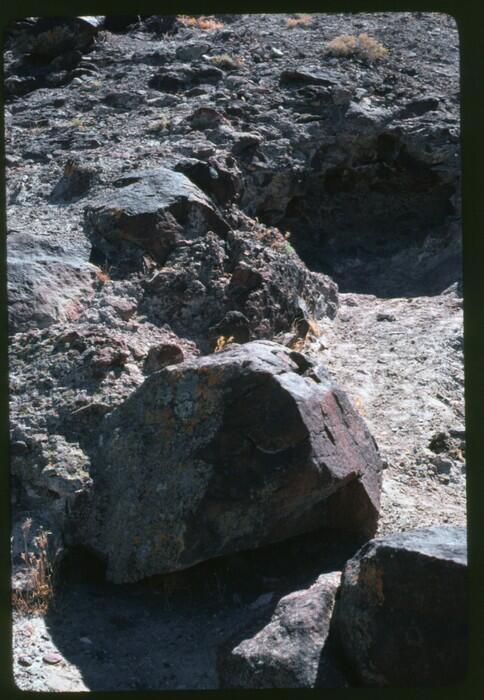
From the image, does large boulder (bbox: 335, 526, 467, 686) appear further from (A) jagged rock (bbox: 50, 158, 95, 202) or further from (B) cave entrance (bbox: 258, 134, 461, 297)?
(B) cave entrance (bbox: 258, 134, 461, 297)

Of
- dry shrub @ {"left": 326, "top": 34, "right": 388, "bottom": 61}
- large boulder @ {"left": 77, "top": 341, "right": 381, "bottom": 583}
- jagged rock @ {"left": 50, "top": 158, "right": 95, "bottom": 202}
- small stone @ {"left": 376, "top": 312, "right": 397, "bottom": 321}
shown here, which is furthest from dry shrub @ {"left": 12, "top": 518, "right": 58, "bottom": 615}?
dry shrub @ {"left": 326, "top": 34, "right": 388, "bottom": 61}

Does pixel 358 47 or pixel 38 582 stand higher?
pixel 358 47

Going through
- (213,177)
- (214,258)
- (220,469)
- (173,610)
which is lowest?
(173,610)

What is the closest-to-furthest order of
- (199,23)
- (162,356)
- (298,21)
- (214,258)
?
(162,356), (214,258), (298,21), (199,23)

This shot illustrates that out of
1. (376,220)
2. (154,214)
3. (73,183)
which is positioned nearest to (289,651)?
(154,214)

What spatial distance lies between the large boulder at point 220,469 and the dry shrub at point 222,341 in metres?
1.40

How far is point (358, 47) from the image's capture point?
10695 millimetres

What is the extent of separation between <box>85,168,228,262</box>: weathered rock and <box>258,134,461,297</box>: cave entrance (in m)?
2.79

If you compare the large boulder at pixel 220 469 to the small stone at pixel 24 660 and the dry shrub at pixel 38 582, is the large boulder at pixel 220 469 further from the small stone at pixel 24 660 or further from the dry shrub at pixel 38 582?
the small stone at pixel 24 660

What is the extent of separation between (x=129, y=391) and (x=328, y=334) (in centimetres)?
290

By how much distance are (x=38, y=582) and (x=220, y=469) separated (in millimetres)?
1106

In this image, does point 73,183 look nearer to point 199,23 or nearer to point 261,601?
point 261,601

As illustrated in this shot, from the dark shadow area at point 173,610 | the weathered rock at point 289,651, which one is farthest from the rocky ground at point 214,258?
the weathered rock at point 289,651

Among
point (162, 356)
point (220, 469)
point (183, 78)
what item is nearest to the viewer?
point (220, 469)
